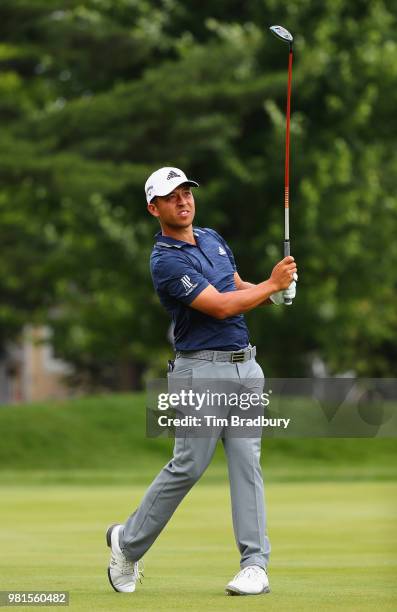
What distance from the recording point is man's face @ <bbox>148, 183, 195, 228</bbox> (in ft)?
25.0

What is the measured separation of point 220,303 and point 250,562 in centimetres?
123

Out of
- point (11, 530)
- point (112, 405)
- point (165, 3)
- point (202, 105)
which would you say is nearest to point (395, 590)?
point (11, 530)

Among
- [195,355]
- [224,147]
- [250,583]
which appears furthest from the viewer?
[224,147]

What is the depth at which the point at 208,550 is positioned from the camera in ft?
34.2

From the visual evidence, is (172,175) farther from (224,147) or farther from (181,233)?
(224,147)

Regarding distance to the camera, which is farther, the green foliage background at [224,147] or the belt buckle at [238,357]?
the green foliage background at [224,147]

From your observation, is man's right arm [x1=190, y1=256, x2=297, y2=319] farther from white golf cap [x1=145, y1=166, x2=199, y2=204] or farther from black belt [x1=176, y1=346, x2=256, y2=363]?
white golf cap [x1=145, y1=166, x2=199, y2=204]

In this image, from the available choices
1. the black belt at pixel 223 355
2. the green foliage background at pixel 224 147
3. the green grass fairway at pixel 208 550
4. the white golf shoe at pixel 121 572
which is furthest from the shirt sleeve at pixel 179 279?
the green foliage background at pixel 224 147

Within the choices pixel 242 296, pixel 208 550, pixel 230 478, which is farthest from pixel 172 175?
pixel 208 550

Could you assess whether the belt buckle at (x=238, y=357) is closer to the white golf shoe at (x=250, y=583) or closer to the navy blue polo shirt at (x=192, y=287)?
the navy blue polo shirt at (x=192, y=287)

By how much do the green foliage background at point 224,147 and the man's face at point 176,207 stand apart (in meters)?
21.8

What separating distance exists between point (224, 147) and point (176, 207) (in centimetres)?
2572

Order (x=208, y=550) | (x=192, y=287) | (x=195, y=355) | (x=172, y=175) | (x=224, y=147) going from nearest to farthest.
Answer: (x=192, y=287) → (x=195, y=355) → (x=172, y=175) → (x=208, y=550) → (x=224, y=147)

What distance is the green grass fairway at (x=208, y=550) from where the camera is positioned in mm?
7180
